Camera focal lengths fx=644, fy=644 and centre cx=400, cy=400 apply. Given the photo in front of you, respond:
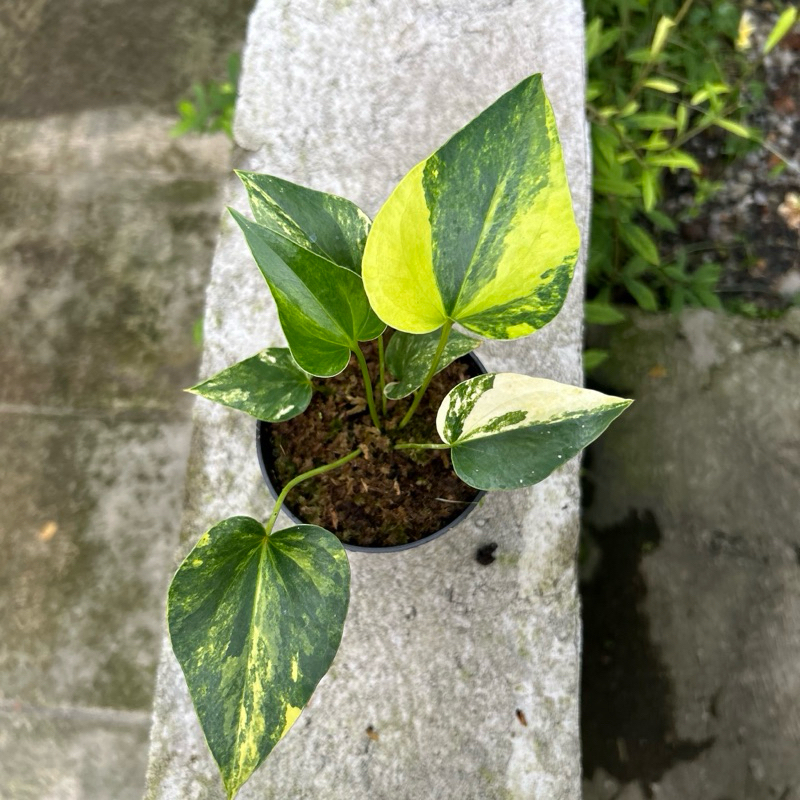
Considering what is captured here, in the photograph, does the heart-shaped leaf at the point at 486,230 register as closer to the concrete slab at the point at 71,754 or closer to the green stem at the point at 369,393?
the green stem at the point at 369,393

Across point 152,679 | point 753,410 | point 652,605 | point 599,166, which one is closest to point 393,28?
point 599,166

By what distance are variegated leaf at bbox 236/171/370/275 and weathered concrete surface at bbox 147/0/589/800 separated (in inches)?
11.8

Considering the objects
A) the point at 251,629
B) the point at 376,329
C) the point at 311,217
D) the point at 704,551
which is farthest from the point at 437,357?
the point at 704,551

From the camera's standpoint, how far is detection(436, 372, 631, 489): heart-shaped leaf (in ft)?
1.51

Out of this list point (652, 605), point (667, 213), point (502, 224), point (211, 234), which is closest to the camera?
point (502, 224)

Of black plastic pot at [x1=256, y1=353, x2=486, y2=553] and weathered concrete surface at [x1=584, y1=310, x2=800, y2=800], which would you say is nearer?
black plastic pot at [x1=256, y1=353, x2=486, y2=553]

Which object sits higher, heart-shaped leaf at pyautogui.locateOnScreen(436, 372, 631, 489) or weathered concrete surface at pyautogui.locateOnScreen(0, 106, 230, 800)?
heart-shaped leaf at pyautogui.locateOnScreen(436, 372, 631, 489)

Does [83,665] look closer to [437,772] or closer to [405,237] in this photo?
[437,772]

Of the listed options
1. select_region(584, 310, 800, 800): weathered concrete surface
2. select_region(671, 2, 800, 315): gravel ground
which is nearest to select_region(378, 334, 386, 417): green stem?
select_region(584, 310, 800, 800): weathered concrete surface

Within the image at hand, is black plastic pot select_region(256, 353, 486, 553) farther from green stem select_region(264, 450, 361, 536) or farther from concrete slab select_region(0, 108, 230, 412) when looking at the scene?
concrete slab select_region(0, 108, 230, 412)

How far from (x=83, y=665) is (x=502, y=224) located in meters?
1.30

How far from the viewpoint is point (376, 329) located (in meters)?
0.55

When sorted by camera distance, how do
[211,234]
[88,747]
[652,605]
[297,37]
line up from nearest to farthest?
[297,37] → [652,605] → [88,747] → [211,234]

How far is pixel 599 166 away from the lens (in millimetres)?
1027
